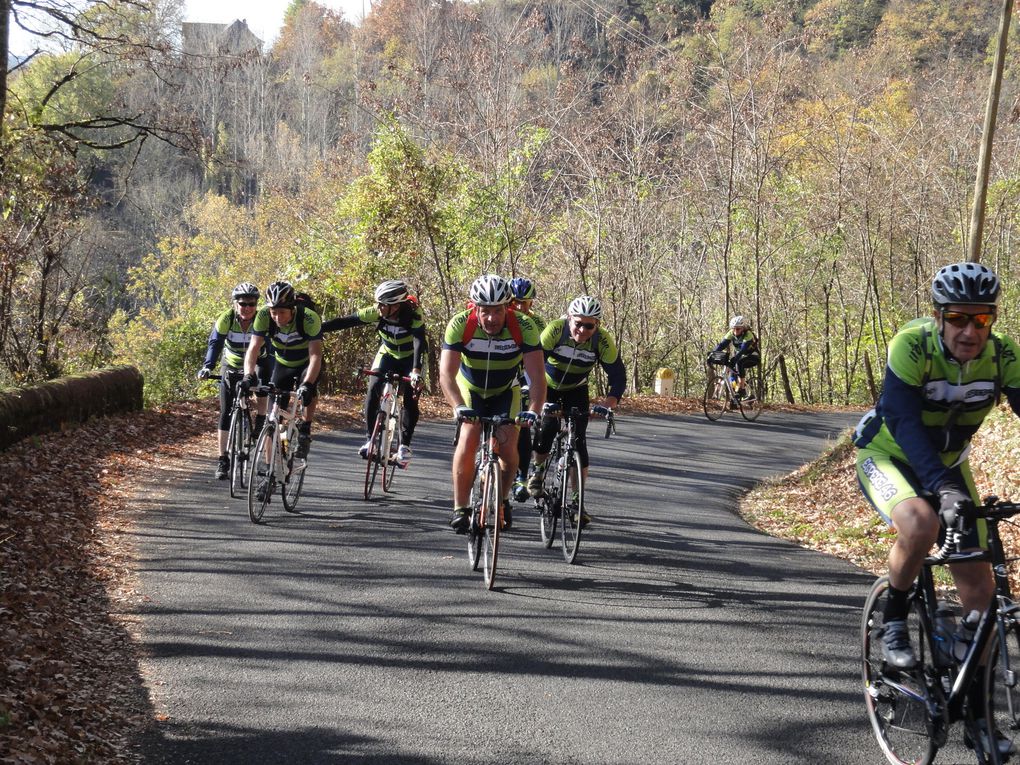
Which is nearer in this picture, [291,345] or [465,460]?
[465,460]

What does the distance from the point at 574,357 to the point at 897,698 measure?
546 centimetres

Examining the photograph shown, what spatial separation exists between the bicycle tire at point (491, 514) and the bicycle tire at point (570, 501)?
43.9 inches

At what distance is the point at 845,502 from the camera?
12961mm

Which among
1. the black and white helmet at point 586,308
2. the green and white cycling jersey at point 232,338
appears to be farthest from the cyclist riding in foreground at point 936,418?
the green and white cycling jersey at point 232,338

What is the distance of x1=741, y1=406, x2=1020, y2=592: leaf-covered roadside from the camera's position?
10602mm

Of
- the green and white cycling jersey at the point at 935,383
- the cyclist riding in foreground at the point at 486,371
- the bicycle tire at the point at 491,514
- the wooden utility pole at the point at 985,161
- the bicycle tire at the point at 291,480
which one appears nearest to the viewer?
the green and white cycling jersey at the point at 935,383

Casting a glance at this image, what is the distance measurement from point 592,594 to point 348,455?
8132mm

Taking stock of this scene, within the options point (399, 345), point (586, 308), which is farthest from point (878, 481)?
point (399, 345)

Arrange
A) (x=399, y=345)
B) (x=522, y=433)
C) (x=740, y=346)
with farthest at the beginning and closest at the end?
1. (x=740, y=346)
2. (x=399, y=345)
3. (x=522, y=433)

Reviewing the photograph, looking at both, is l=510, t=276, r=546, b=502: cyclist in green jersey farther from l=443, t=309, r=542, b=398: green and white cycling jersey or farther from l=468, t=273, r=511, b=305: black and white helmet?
l=468, t=273, r=511, b=305: black and white helmet

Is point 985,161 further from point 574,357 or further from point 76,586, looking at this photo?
point 76,586

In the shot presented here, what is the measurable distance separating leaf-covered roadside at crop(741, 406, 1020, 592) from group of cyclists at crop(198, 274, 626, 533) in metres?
3.06

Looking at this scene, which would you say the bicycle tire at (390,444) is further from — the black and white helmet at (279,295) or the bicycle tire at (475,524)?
the bicycle tire at (475,524)

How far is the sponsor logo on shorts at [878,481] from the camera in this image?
447 cm
